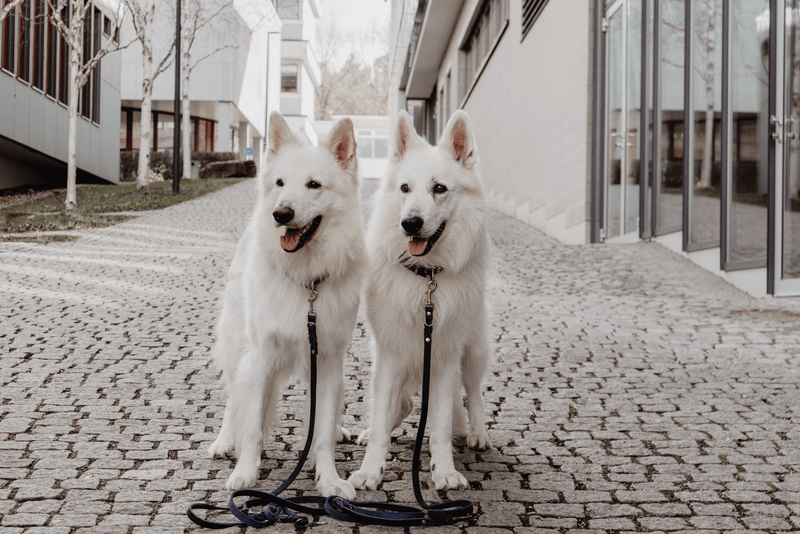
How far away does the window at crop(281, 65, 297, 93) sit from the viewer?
6400cm

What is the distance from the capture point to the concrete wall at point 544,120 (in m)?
13.6

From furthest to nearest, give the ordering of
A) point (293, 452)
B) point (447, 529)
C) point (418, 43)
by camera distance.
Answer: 1. point (418, 43)
2. point (293, 452)
3. point (447, 529)

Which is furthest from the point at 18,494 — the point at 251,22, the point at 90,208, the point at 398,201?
the point at 251,22

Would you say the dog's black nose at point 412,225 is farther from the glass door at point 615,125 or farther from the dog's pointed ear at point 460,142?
the glass door at point 615,125

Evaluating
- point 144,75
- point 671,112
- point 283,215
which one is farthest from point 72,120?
point 283,215

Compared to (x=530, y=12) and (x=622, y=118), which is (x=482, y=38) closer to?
(x=530, y=12)

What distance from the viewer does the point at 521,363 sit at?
6543mm

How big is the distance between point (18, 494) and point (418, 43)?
30699 mm

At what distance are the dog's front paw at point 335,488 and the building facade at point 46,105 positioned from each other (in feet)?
63.6

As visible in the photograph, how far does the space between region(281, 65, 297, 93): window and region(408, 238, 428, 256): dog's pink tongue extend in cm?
6251

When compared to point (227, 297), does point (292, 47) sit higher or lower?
higher

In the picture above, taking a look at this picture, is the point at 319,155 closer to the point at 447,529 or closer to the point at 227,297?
the point at 227,297

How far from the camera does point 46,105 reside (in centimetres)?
2353

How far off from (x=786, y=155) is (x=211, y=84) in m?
34.9
